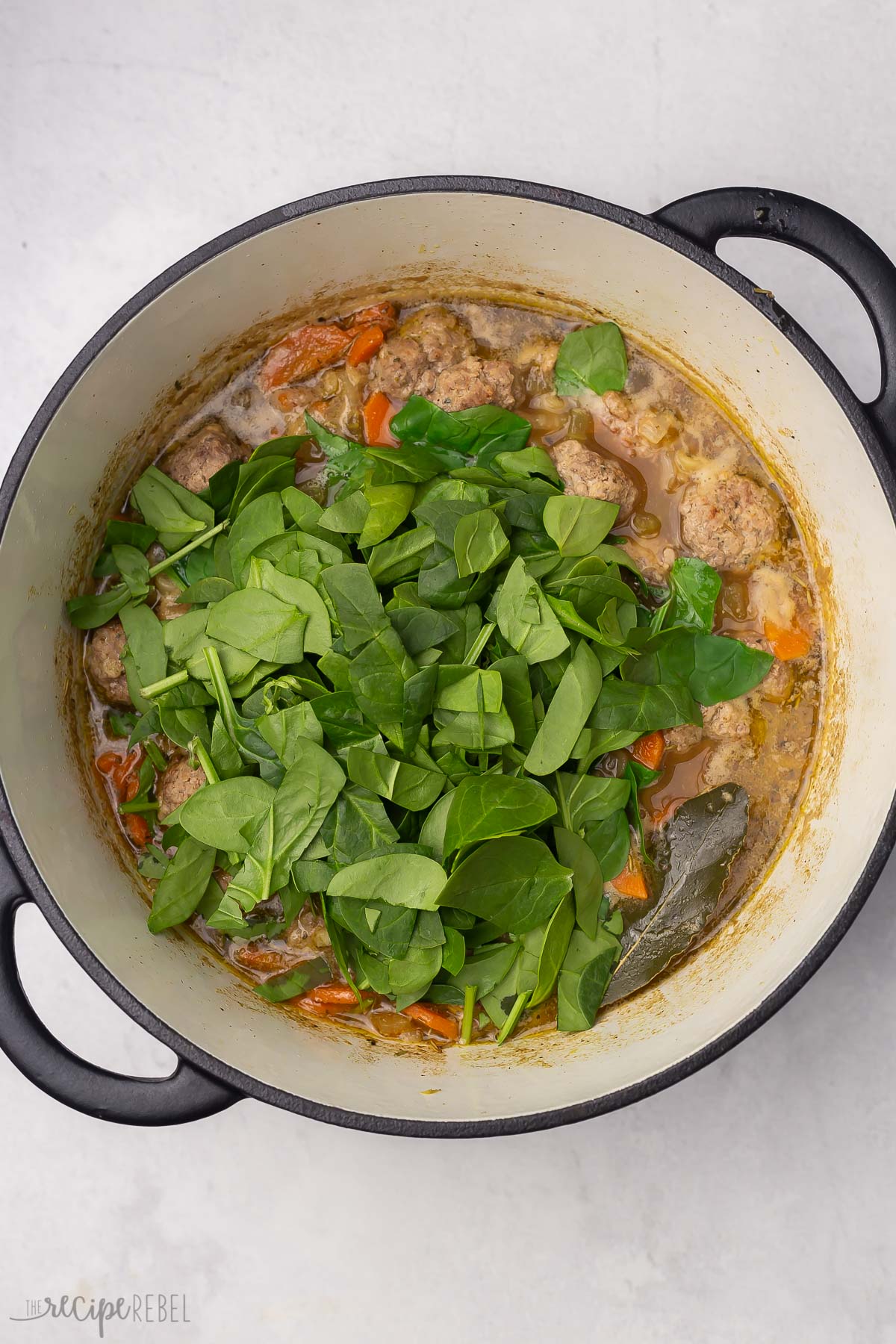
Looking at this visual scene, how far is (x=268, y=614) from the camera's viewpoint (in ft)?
5.76

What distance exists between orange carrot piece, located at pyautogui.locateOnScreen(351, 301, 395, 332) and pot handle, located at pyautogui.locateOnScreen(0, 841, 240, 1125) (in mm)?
1394

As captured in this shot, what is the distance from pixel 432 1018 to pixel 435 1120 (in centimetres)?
29

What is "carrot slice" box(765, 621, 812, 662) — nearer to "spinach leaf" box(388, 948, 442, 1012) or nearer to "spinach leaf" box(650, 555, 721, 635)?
"spinach leaf" box(650, 555, 721, 635)

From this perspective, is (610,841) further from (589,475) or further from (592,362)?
(592,362)

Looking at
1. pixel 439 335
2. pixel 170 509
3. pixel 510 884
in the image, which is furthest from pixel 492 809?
pixel 439 335

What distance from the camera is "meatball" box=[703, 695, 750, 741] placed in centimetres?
193

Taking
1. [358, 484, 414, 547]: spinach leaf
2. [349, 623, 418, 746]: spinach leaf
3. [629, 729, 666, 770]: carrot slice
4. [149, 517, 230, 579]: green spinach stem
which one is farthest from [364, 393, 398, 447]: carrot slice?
[629, 729, 666, 770]: carrot slice

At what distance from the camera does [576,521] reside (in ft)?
5.87

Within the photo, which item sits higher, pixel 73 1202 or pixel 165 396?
pixel 165 396

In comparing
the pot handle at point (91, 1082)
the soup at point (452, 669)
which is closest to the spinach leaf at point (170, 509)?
the soup at point (452, 669)

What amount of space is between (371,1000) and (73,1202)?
2.93ft

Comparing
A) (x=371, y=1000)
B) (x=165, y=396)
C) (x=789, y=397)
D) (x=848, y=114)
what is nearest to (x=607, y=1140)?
(x=371, y=1000)

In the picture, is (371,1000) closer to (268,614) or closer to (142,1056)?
(142,1056)

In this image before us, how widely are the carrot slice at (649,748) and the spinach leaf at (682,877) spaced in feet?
0.34
